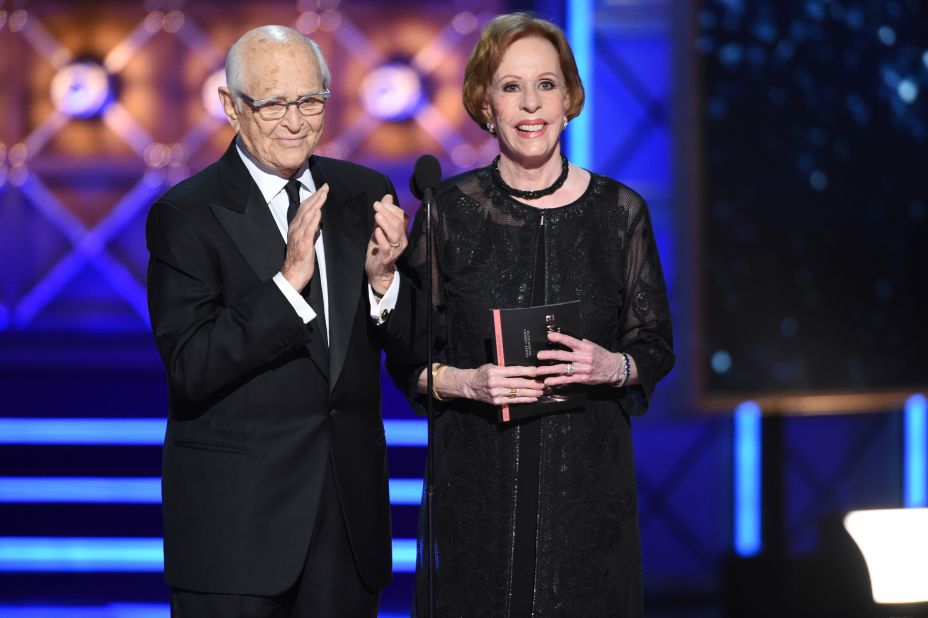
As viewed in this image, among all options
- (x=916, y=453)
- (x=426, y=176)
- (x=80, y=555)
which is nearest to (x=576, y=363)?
(x=426, y=176)

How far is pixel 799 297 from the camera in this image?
14.5 feet

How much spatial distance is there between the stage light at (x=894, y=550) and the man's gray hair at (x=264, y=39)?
5.51ft

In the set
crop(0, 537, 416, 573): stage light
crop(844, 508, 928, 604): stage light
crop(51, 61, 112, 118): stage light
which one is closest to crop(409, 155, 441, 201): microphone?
crop(844, 508, 928, 604): stage light

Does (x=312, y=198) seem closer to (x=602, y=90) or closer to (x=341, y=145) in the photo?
(x=602, y=90)

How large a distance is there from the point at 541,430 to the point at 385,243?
45 centimetres

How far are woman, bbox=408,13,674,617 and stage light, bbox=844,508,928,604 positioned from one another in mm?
823

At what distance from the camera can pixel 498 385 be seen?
1.85 metres

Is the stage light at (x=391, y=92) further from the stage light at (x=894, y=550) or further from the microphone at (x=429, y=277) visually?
the microphone at (x=429, y=277)

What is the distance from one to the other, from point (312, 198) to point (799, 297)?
10.3 feet

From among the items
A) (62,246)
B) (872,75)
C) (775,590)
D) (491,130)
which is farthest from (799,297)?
(62,246)

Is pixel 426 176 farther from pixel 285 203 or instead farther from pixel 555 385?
pixel 555 385

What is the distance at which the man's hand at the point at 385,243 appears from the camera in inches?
68.7

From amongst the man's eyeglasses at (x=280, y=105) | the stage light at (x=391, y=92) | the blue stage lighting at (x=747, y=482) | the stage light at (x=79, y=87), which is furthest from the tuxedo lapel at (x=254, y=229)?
the stage light at (x=79, y=87)

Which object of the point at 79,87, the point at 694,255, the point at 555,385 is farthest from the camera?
the point at 79,87
